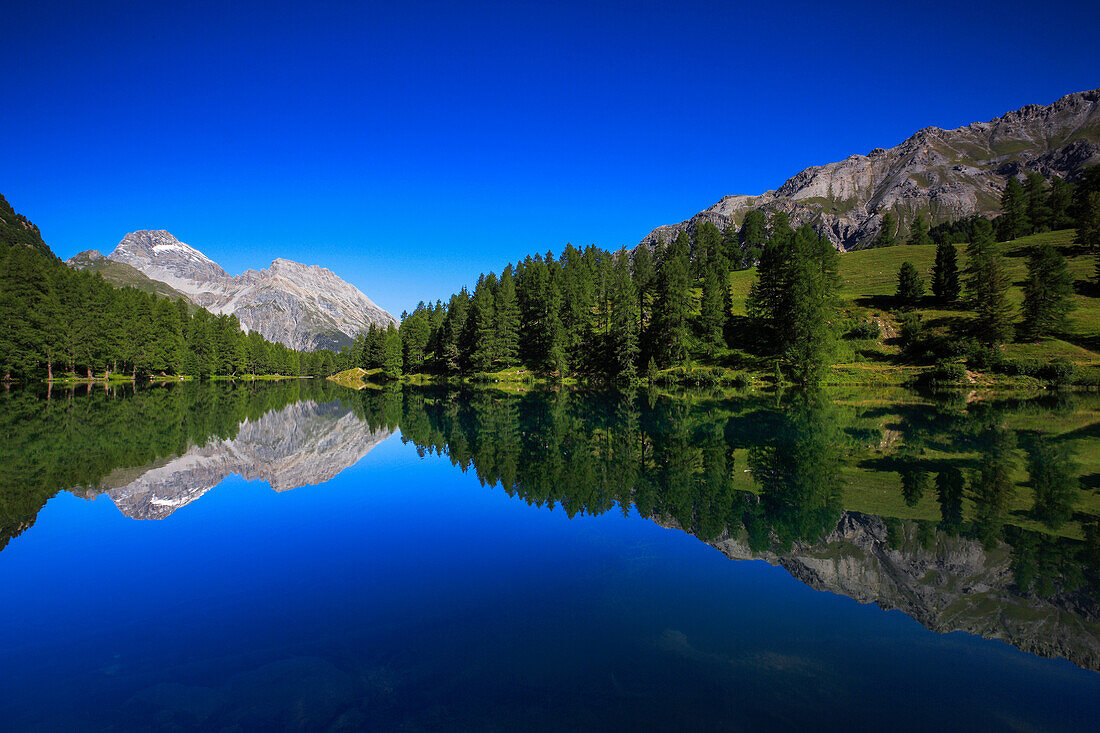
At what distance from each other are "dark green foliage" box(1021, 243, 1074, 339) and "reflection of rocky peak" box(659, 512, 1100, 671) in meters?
71.3

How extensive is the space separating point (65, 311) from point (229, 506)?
262 feet

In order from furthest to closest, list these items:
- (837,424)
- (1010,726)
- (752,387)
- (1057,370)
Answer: (752,387) < (1057,370) < (837,424) < (1010,726)

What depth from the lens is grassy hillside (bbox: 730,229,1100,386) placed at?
59.8 metres

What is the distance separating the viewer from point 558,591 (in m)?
10.3

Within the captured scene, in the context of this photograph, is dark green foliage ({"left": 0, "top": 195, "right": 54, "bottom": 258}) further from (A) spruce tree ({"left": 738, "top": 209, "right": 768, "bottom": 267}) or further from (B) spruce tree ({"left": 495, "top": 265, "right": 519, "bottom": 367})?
(A) spruce tree ({"left": 738, "top": 209, "right": 768, "bottom": 267})

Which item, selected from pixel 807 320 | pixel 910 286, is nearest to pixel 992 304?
pixel 910 286

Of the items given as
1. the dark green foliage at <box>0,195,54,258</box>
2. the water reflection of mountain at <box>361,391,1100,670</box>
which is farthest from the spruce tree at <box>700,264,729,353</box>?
the dark green foliage at <box>0,195,54,258</box>

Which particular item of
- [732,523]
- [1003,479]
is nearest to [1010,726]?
[732,523]

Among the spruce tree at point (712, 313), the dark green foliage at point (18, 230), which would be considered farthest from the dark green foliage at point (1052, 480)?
the dark green foliage at point (18, 230)

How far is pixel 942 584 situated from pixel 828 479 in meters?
8.61

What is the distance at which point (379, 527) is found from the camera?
589 inches

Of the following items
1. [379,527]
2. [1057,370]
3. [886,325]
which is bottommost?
[379,527]

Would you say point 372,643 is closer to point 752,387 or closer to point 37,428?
point 37,428

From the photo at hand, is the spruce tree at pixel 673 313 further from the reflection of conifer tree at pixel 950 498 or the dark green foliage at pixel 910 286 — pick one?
the reflection of conifer tree at pixel 950 498
